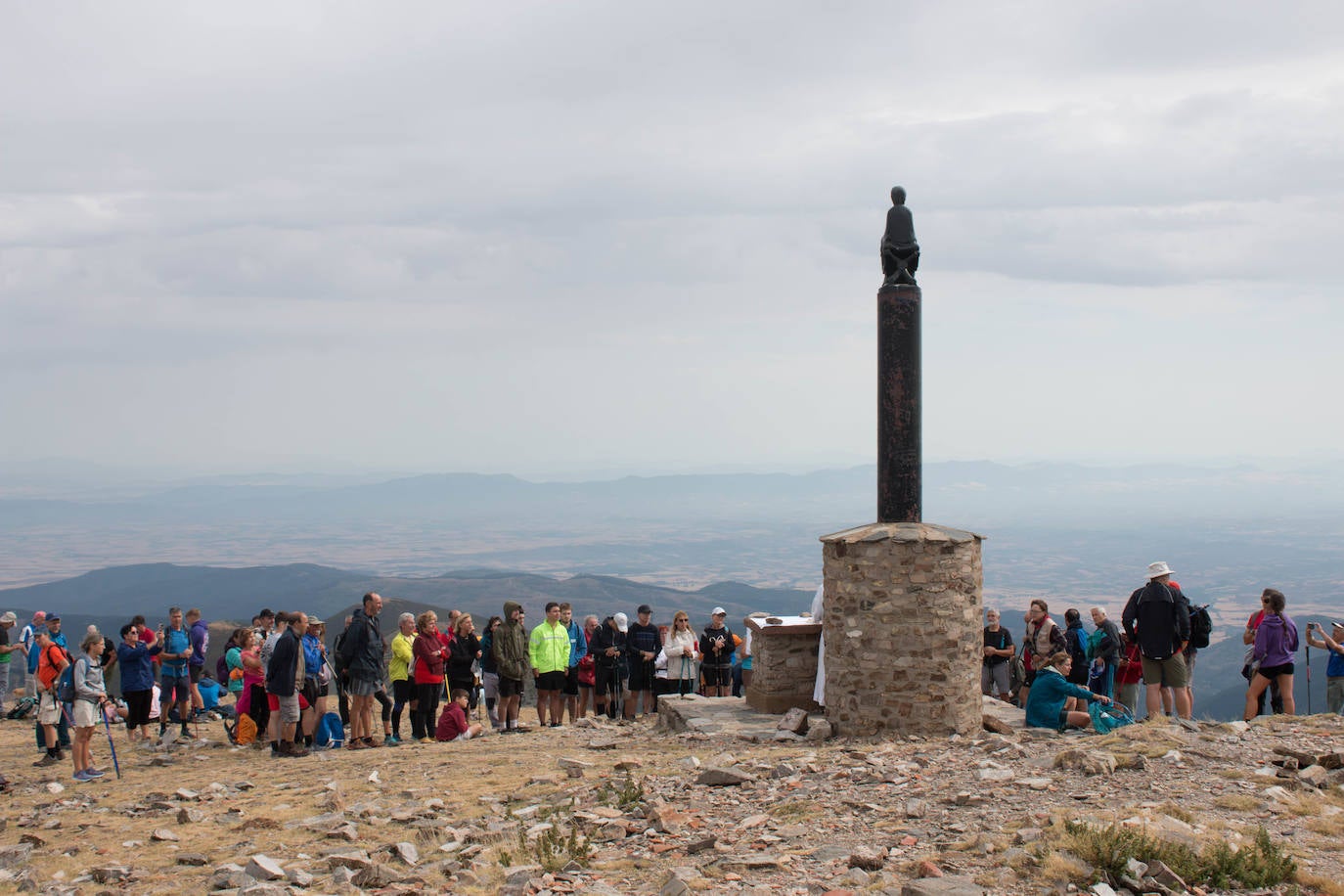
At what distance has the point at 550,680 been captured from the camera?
15.7 m

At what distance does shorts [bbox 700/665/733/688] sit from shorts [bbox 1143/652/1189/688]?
6.46m

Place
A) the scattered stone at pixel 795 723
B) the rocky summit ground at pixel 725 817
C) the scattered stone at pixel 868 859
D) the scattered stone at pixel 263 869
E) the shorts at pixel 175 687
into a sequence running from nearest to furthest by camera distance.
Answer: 1. the rocky summit ground at pixel 725 817
2. the scattered stone at pixel 868 859
3. the scattered stone at pixel 263 869
4. the scattered stone at pixel 795 723
5. the shorts at pixel 175 687

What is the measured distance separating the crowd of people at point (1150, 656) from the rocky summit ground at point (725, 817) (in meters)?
0.60

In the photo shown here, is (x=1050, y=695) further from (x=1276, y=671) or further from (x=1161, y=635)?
(x=1276, y=671)

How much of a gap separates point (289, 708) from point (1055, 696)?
9539 millimetres

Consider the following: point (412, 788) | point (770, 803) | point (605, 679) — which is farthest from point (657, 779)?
point (605, 679)

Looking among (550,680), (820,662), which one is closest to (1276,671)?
(820,662)

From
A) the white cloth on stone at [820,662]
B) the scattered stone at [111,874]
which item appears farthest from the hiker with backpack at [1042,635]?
the scattered stone at [111,874]

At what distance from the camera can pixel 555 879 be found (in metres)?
7.84

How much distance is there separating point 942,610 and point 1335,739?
4130 mm

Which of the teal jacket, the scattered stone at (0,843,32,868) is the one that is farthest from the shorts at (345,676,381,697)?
the teal jacket

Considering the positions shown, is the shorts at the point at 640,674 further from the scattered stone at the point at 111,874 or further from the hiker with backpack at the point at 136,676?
the scattered stone at the point at 111,874

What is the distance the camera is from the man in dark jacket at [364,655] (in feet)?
45.4

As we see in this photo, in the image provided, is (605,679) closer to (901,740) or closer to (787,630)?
(787,630)
